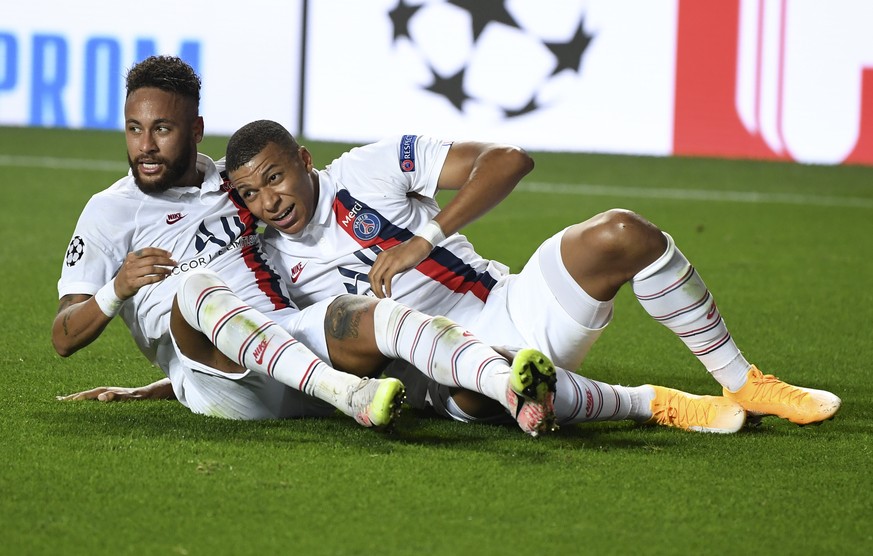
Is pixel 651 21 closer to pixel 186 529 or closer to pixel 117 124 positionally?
pixel 117 124

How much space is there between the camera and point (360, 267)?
3.55 m

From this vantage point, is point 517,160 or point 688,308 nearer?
point 688,308

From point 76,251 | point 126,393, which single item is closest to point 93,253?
point 76,251

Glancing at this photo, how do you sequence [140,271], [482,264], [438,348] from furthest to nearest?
[482,264] < [140,271] < [438,348]

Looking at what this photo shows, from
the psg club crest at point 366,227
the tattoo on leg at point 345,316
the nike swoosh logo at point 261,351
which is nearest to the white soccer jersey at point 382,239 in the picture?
the psg club crest at point 366,227

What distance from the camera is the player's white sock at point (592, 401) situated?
328 cm

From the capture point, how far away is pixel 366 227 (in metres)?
3.56

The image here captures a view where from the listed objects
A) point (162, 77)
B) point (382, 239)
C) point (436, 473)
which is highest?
point (162, 77)

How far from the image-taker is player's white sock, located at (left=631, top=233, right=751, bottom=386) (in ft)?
10.7

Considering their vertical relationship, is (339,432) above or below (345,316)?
below

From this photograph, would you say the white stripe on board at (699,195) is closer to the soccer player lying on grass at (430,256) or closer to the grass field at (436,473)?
the grass field at (436,473)

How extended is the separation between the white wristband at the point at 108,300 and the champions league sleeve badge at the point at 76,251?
197mm

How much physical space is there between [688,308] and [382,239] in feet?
2.79

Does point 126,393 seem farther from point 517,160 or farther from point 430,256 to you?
point 517,160
